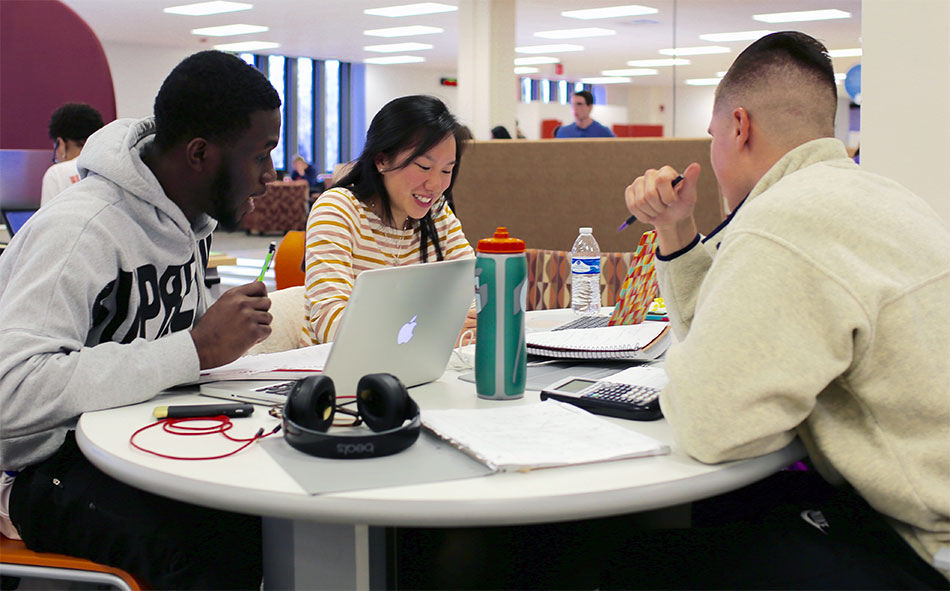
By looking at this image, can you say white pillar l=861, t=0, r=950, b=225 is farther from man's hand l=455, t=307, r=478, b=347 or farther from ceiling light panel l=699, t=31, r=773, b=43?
ceiling light panel l=699, t=31, r=773, b=43

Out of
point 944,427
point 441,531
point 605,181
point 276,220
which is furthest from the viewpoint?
point 276,220

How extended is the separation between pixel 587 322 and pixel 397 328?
2.56 feet

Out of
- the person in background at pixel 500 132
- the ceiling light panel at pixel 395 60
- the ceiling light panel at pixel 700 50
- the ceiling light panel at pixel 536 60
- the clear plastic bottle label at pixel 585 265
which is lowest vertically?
the clear plastic bottle label at pixel 585 265

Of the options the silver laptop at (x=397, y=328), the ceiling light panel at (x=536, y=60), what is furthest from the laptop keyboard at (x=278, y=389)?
the ceiling light panel at (x=536, y=60)

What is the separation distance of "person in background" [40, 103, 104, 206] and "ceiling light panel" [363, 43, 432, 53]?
10089mm

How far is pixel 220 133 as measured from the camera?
4.74 ft

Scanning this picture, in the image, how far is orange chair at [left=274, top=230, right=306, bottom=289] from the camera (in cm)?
268

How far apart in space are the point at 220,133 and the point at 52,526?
2.16 ft

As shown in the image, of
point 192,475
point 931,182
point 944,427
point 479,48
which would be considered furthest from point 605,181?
point 479,48

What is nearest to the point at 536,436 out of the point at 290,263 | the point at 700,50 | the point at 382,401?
the point at 382,401

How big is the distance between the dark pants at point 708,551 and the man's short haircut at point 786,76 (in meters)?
0.57

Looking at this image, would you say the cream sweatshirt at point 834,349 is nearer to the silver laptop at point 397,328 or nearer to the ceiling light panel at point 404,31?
the silver laptop at point 397,328

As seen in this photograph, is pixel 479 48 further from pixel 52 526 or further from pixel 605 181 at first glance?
pixel 52 526

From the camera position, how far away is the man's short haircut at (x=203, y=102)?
1436 mm
